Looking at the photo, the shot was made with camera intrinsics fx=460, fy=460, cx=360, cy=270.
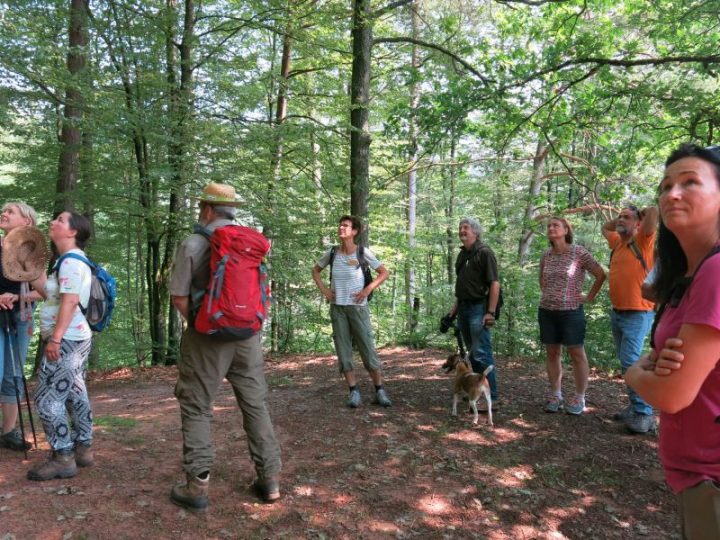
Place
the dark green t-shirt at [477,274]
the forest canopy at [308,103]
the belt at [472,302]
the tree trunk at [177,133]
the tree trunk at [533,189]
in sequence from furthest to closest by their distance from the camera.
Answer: the tree trunk at [533,189] → the tree trunk at [177,133] → the forest canopy at [308,103] → the belt at [472,302] → the dark green t-shirt at [477,274]

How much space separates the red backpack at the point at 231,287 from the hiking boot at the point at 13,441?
211 cm

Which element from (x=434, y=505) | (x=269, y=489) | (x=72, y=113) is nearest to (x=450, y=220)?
(x=72, y=113)

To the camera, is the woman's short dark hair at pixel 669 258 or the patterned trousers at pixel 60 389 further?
the patterned trousers at pixel 60 389

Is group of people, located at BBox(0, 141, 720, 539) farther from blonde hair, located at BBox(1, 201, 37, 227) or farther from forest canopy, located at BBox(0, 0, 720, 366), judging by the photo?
forest canopy, located at BBox(0, 0, 720, 366)

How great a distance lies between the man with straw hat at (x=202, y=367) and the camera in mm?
2877

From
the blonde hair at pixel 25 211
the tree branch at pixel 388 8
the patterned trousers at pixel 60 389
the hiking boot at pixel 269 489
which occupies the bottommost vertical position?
the hiking boot at pixel 269 489

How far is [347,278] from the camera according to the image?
5.09 m

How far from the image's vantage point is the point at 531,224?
29.4 ft

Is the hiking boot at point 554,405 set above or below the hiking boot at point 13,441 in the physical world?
below

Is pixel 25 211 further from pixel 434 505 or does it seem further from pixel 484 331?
pixel 484 331

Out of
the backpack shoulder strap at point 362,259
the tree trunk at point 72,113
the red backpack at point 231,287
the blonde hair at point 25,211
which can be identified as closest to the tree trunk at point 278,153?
the tree trunk at point 72,113

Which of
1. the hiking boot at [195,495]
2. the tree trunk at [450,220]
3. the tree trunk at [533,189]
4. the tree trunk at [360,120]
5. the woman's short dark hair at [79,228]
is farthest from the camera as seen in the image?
the tree trunk at [450,220]

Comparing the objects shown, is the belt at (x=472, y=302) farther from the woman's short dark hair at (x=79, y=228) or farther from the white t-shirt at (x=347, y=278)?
the woman's short dark hair at (x=79, y=228)

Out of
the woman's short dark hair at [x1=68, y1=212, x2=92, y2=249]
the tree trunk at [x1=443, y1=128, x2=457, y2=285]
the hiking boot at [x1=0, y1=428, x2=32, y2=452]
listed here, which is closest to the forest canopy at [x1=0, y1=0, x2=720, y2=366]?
the woman's short dark hair at [x1=68, y1=212, x2=92, y2=249]
